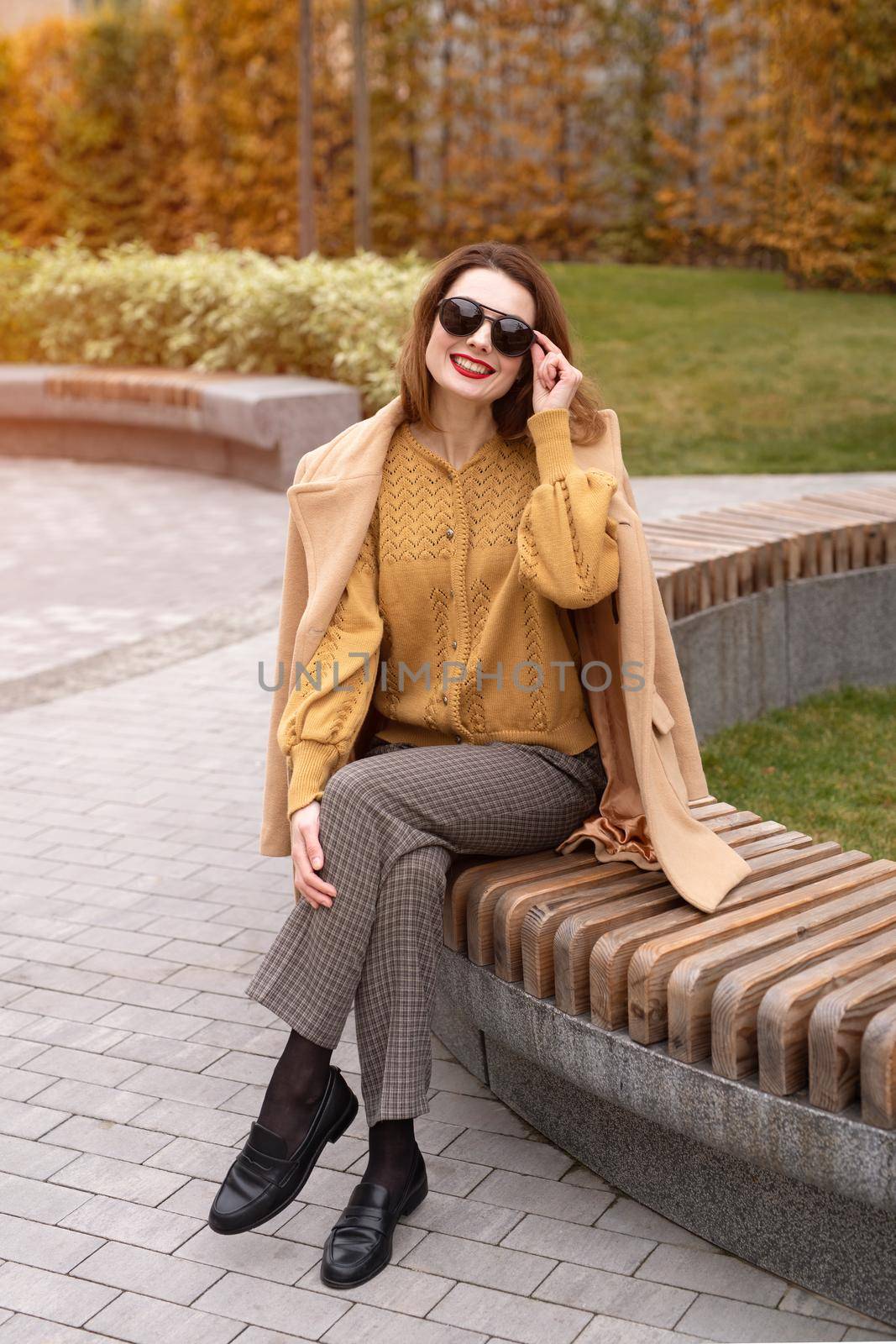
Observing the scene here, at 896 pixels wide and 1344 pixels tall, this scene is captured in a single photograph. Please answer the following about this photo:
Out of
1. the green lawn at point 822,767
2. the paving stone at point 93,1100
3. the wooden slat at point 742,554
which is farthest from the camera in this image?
the wooden slat at point 742,554

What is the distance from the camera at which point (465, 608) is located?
3.39 meters

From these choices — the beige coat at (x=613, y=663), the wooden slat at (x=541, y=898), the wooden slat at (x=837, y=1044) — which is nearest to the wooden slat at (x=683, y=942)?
the beige coat at (x=613, y=663)

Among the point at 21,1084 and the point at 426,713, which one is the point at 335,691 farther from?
the point at 21,1084

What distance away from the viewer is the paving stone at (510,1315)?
2.67m

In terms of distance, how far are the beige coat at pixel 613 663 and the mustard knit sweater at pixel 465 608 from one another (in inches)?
2.0

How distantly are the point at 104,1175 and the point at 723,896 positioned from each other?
1.37 metres

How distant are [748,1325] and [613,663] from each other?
134 cm

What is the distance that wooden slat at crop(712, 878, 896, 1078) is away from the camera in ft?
8.79

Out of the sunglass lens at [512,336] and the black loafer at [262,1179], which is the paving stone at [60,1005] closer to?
the black loafer at [262,1179]

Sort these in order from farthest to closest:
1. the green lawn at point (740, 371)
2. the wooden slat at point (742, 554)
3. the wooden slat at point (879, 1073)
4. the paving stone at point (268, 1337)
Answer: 1. the green lawn at point (740, 371)
2. the wooden slat at point (742, 554)
3. the paving stone at point (268, 1337)
4. the wooden slat at point (879, 1073)

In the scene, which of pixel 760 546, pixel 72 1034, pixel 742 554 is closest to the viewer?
pixel 72 1034

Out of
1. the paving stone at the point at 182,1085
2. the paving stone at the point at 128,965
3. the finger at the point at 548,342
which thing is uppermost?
the finger at the point at 548,342

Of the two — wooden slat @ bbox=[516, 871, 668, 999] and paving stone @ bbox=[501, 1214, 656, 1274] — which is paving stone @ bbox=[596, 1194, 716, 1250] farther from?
wooden slat @ bbox=[516, 871, 668, 999]

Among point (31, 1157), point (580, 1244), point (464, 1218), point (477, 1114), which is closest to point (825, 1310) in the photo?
point (580, 1244)
